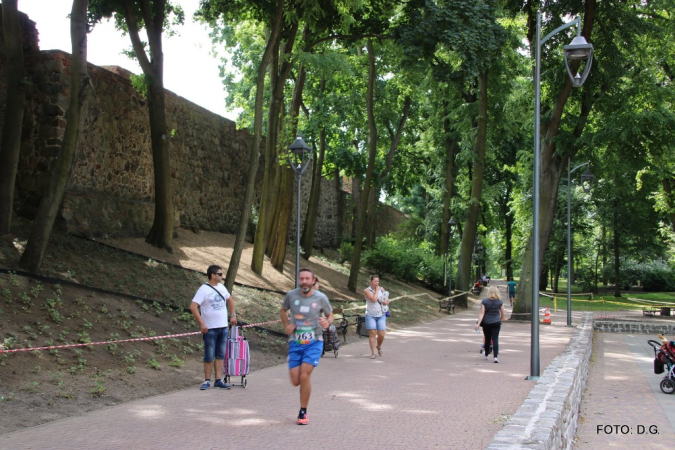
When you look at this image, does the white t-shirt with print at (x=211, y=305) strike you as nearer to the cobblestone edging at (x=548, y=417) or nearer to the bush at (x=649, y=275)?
the cobblestone edging at (x=548, y=417)

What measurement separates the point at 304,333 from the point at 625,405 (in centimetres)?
599

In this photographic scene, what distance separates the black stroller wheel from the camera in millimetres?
12042

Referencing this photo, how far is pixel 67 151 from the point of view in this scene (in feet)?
41.2

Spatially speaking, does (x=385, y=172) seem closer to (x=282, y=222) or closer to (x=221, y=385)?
(x=282, y=222)

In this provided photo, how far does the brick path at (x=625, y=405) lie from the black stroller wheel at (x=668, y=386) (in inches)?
4.2

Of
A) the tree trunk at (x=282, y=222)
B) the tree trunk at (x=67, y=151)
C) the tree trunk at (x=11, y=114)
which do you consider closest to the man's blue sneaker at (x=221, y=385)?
the tree trunk at (x=67, y=151)

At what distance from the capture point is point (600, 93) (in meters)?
26.3

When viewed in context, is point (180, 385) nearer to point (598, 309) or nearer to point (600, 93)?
point (600, 93)

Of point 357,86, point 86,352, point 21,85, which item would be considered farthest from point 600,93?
point 86,352

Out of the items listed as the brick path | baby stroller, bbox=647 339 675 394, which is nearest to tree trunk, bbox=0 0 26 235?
the brick path

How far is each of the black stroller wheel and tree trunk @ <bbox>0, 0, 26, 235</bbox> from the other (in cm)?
1242

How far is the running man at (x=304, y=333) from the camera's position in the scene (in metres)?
7.69

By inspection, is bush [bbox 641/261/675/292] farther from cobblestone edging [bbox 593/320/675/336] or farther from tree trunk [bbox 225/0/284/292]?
tree trunk [bbox 225/0/284/292]

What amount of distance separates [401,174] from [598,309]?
13.0m
